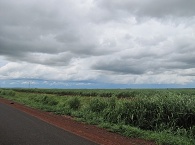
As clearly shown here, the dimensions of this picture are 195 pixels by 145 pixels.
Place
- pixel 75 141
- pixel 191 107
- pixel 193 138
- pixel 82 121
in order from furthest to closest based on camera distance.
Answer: pixel 82 121 → pixel 191 107 → pixel 193 138 → pixel 75 141

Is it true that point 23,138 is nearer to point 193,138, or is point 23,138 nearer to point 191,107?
point 193,138

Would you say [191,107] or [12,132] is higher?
[191,107]

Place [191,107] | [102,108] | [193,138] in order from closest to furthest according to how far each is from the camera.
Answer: [193,138] → [191,107] → [102,108]

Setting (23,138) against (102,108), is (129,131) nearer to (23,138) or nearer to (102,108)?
(23,138)

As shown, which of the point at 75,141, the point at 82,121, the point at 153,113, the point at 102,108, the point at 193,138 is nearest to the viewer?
the point at 75,141

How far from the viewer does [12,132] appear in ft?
36.9

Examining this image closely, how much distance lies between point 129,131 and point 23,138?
427cm

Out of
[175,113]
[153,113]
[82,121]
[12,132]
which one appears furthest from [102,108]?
[12,132]

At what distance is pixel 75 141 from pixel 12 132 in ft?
10.1

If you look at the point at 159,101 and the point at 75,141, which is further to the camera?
the point at 159,101

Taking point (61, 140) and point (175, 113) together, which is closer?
point (61, 140)

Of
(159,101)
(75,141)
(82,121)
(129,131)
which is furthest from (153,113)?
(75,141)

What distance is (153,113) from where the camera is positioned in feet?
46.5

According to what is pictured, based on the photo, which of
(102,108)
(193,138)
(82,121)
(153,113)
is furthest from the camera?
(102,108)
